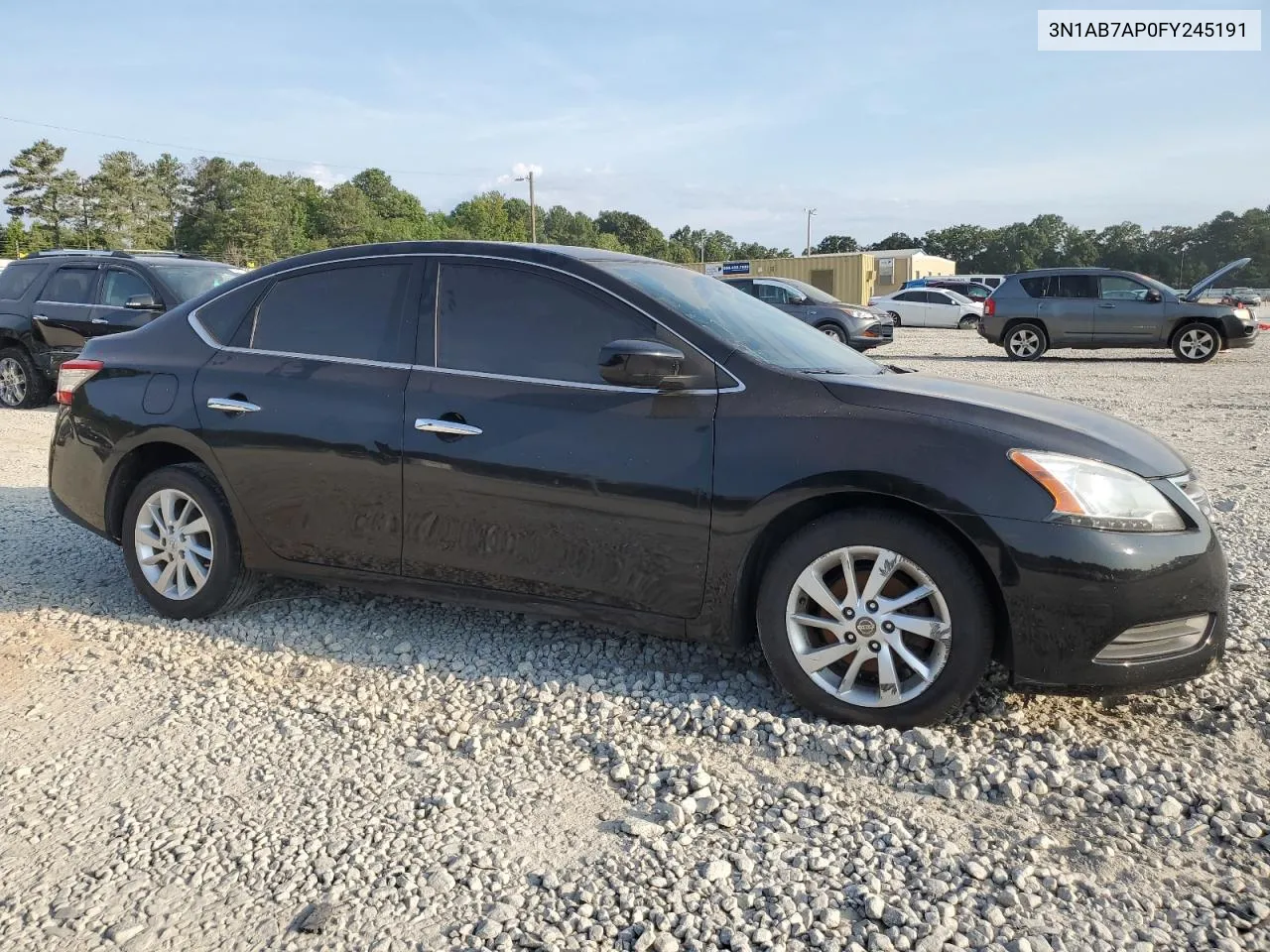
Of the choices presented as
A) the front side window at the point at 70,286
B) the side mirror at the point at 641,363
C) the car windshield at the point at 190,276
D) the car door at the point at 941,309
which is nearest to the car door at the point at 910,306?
the car door at the point at 941,309

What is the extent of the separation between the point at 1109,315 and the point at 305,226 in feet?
311

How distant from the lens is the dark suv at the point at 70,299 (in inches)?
428

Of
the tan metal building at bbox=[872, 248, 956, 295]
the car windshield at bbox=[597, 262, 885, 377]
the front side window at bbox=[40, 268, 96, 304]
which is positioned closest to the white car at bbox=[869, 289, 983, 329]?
the front side window at bbox=[40, 268, 96, 304]

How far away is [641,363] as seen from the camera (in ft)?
11.2

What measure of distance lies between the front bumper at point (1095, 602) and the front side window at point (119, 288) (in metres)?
10.5

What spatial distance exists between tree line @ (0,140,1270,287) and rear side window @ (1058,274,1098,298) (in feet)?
195

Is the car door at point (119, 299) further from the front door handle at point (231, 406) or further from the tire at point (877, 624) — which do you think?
the tire at point (877, 624)

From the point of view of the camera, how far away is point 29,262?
11.6 meters

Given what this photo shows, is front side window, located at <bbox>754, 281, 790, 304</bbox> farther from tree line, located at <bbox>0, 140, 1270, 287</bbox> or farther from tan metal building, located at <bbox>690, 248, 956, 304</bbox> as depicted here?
tree line, located at <bbox>0, 140, 1270, 287</bbox>

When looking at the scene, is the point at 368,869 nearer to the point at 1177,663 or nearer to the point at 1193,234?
the point at 1177,663

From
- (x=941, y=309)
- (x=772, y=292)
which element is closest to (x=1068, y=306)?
(x=772, y=292)

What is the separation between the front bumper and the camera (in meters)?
3.03

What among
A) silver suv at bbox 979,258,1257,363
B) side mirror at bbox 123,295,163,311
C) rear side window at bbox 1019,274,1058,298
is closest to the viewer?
side mirror at bbox 123,295,163,311

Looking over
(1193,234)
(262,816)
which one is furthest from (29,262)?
(1193,234)
